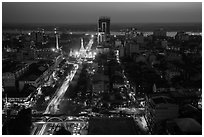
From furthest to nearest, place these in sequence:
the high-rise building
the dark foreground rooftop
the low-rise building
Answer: the high-rise building
the low-rise building
the dark foreground rooftop

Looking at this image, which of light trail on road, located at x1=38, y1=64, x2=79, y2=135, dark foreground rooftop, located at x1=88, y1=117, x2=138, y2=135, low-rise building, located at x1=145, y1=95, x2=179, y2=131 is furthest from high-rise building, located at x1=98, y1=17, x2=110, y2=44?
dark foreground rooftop, located at x1=88, y1=117, x2=138, y2=135

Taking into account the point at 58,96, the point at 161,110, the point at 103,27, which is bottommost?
the point at 58,96

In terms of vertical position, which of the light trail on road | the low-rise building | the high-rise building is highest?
the high-rise building

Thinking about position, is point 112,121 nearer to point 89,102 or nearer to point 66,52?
point 89,102

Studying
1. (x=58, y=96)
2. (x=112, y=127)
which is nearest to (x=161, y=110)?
(x=112, y=127)

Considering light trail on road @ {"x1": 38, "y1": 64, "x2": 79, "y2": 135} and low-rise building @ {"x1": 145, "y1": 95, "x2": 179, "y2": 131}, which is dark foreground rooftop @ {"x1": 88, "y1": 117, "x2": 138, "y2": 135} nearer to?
low-rise building @ {"x1": 145, "y1": 95, "x2": 179, "y2": 131}

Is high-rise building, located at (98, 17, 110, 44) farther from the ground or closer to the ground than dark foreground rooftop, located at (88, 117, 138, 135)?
farther from the ground

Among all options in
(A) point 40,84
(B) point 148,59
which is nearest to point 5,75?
(A) point 40,84

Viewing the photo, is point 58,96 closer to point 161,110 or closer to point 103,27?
point 161,110

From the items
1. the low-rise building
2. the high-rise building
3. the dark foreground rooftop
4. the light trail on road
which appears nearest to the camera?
the dark foreground rooftop
